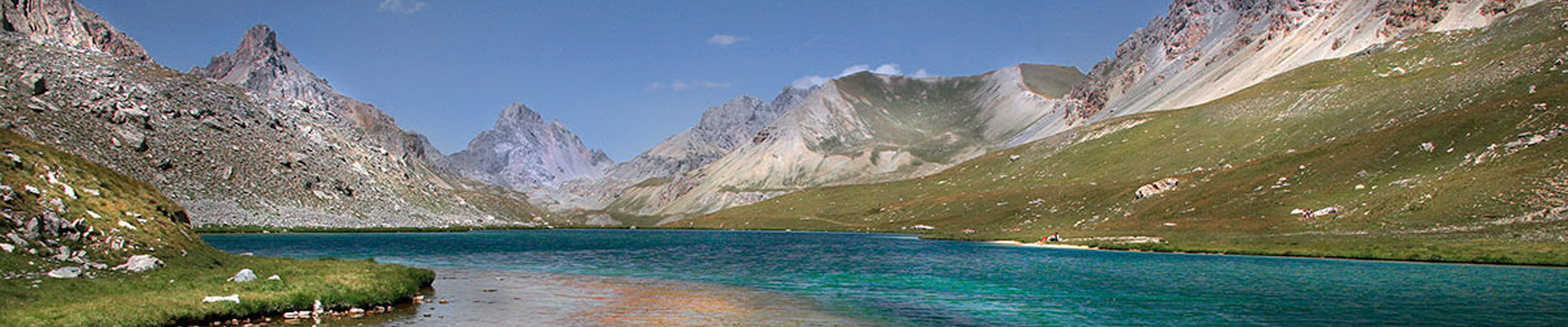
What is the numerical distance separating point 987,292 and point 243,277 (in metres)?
41.6

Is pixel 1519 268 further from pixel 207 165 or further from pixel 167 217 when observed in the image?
pixel 207 165

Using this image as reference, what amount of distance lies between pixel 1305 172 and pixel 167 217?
159 meters

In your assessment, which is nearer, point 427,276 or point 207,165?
point 427,276

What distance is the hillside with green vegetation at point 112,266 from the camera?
28703 mm

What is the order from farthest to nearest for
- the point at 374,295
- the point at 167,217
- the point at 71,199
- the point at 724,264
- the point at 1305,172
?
1. the point at 1305,172
2. the point at 724,264
3. the point at 167,217
4. the point at 374,295
5. the point at 71,199

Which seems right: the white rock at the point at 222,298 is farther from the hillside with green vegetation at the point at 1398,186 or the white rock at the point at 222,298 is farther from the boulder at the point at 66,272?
the hillside with green vegetation at the point at 1398,186

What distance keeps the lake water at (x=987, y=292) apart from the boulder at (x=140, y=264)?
34.1 feet

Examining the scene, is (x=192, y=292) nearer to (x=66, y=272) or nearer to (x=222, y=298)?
(x=222, y=298)

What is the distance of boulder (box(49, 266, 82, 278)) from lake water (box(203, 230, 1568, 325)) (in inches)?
433

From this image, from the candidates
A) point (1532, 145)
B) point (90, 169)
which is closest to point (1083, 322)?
point (90, 169)

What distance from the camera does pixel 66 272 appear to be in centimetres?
3162

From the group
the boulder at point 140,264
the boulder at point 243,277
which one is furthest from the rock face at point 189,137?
the boulder at point 243,277

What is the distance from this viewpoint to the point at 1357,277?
203ft

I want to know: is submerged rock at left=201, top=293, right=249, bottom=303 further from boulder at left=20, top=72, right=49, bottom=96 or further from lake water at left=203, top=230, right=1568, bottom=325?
boulder at left=20, top=72, right=49, bottom=96
